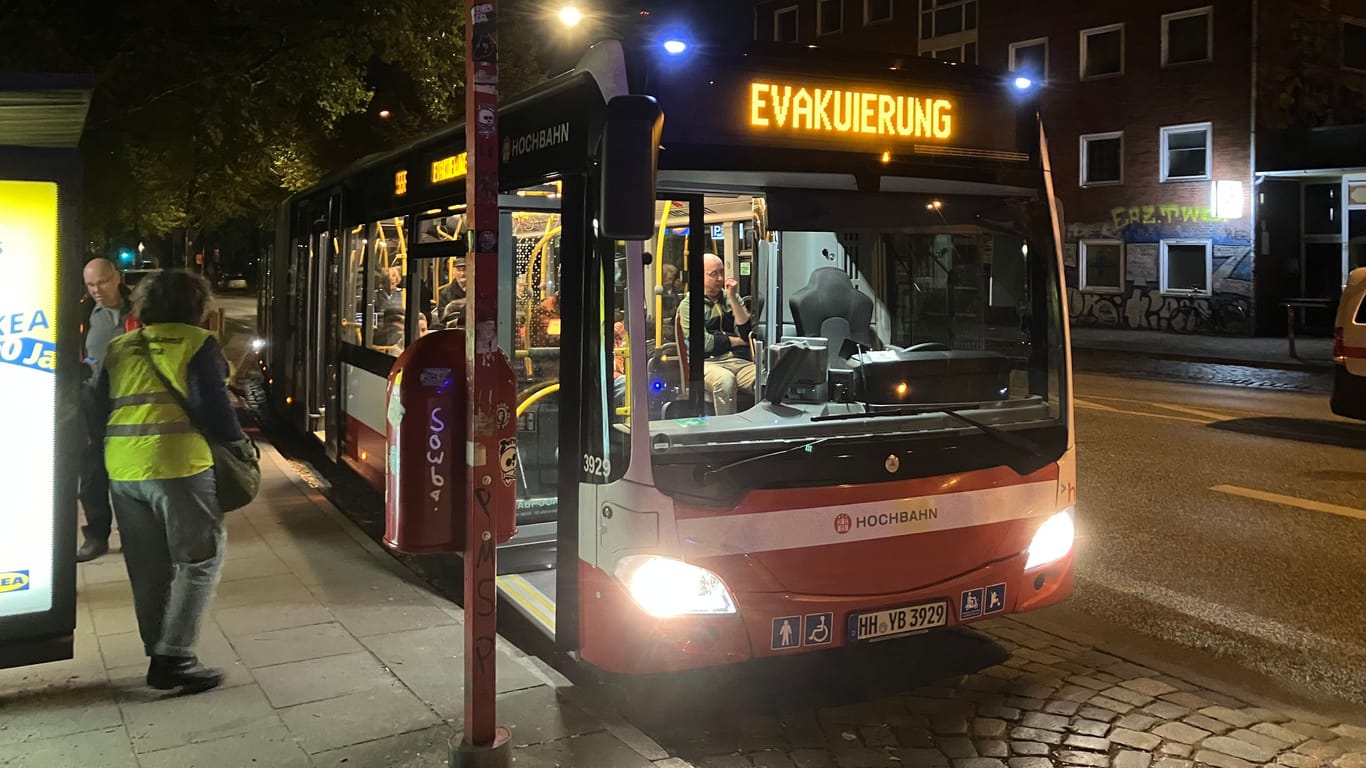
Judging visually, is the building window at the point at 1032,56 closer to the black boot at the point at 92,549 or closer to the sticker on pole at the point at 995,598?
the black boot at the point at 92,549

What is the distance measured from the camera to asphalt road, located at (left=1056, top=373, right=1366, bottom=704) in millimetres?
6012

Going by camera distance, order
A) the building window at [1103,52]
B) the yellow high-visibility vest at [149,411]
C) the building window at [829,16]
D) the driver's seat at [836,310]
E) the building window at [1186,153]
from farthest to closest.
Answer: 1. the building window at [829,16]
2. the building window at [1103,52]
3. the building window at [1186,153]
4. the driver's seat at [836,310]
5. the yellow high-visibility vest at [149,411]

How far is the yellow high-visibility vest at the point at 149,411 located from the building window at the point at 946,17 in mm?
35009

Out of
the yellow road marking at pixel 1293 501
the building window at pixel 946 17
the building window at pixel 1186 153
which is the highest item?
the building window at pixel 946 17

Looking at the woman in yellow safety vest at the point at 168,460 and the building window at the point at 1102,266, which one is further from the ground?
the building window at the point at 1102,266

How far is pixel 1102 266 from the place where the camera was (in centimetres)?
3284


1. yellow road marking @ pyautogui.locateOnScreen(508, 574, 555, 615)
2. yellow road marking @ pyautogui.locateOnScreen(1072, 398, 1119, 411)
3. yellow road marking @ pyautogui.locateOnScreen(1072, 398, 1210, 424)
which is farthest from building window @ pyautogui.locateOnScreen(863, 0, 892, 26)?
yellow road marking @ pyautogui.locateOnScreen(508, 574, 555, 615)

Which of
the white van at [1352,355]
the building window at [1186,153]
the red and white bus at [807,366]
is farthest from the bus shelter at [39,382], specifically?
the building window at [1186,153]

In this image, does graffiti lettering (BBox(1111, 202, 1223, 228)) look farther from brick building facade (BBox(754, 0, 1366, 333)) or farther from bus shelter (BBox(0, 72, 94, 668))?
bus shelter (BBox(0, 72, 94, 668))

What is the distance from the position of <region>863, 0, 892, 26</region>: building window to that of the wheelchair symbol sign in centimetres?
3721

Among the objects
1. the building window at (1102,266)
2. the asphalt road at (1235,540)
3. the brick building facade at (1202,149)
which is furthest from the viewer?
the building window at (1102,266)

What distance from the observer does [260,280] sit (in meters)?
17.3

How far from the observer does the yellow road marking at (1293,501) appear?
8586 millimetres

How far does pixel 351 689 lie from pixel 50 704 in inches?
49.0
